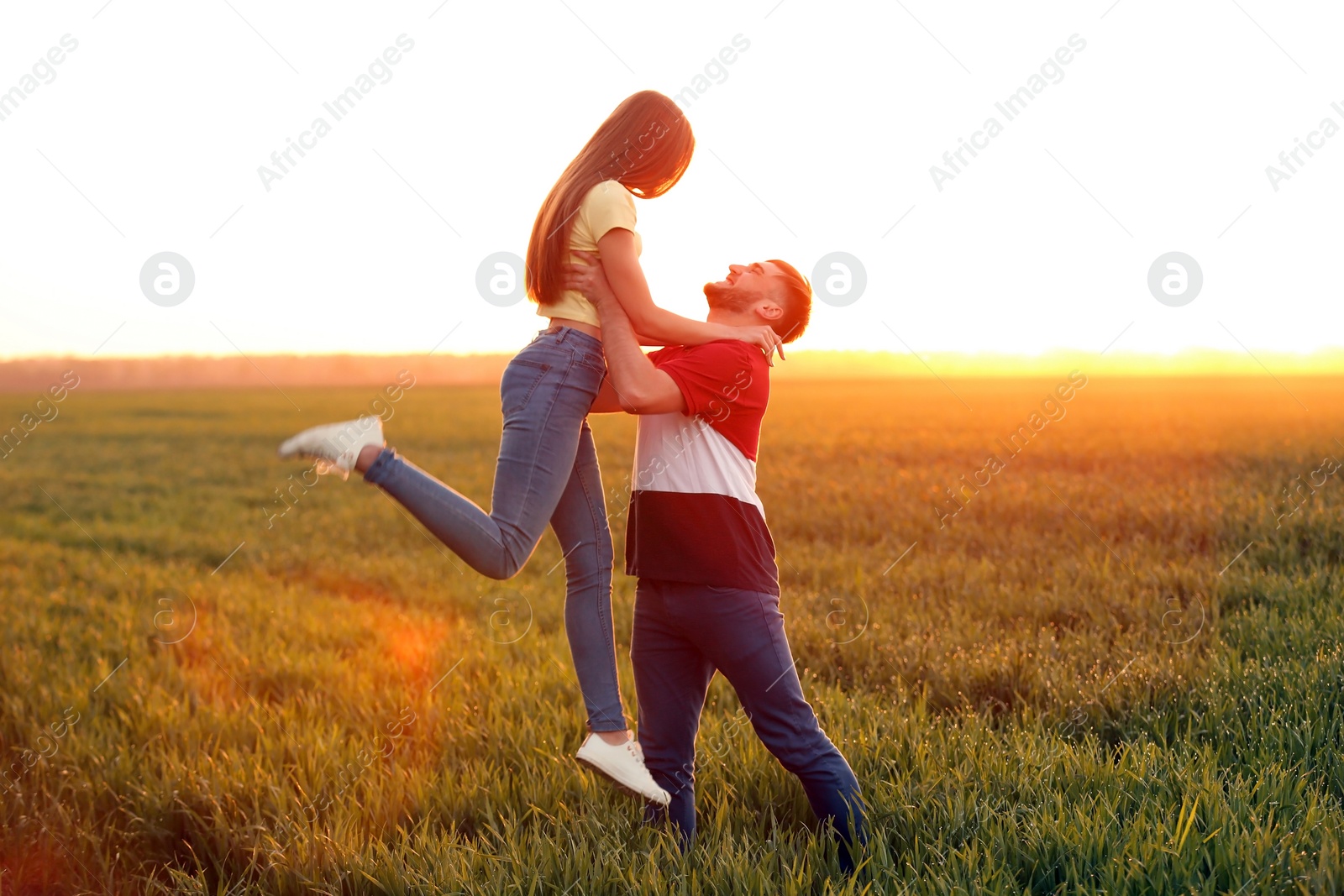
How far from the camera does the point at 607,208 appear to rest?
2979 millimetres

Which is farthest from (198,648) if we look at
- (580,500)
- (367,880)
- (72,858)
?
(580,500)

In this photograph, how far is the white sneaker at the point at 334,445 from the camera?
2811 mm

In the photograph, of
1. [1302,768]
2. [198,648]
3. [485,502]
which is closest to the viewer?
[1302,768]

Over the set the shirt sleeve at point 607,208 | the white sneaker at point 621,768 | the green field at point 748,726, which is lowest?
the green field at point 748,726

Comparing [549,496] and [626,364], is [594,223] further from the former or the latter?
[549,496]

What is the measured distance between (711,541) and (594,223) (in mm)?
1138

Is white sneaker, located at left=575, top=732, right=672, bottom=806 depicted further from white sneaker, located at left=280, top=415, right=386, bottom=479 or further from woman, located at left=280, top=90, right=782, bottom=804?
white sneaker, located at left=280, top=415, right=386, bottom=479

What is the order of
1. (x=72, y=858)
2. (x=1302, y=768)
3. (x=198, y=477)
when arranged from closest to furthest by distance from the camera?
1. (x=1302, y=768)
2. (x=72, y=858)
3. (x=198, y=477)

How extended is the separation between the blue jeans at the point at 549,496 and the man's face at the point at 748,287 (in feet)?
1.64

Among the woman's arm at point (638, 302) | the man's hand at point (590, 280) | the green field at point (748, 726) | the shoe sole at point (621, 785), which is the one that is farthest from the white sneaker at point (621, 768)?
Result: the man's hand at point (590, 280)

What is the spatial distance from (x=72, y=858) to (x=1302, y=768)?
5133mm

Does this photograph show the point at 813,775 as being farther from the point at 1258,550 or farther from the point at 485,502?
the point at 485,502

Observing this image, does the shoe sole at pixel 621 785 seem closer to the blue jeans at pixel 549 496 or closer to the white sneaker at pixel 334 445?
the blue jeans at pixel 549 496

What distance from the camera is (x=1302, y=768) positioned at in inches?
141
